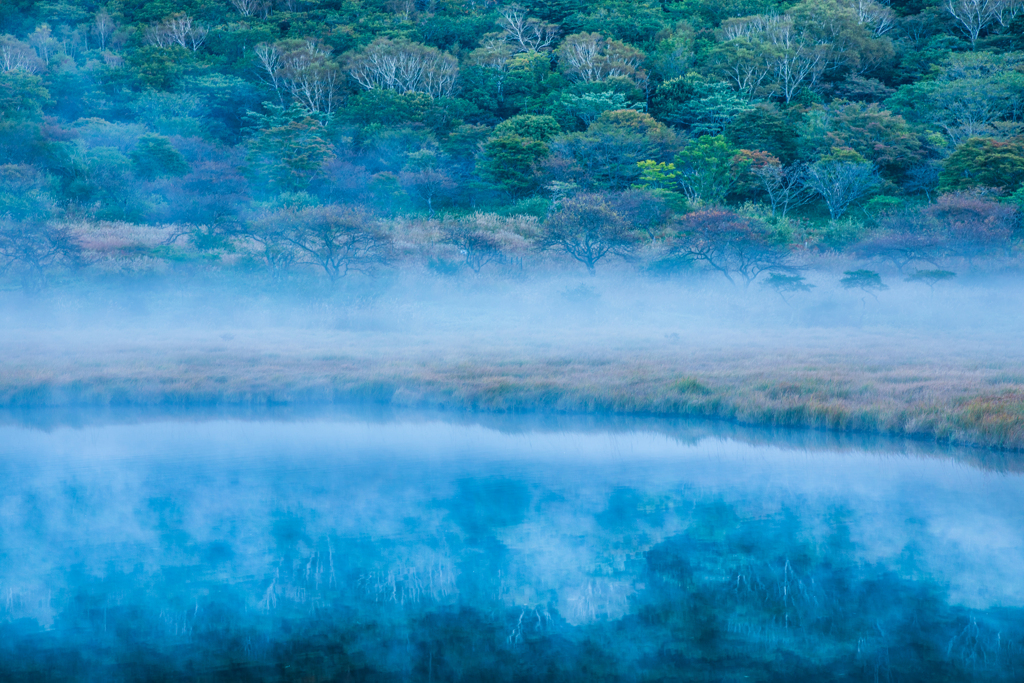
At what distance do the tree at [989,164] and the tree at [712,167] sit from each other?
447 inches

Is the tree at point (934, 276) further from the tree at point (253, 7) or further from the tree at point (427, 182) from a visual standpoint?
the tree at point (253, 7)

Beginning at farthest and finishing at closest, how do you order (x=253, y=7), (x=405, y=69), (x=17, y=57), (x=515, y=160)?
(x=253, y=7) → (x=17, y=57) → (x=405, y=69) → (x=515, y=160)

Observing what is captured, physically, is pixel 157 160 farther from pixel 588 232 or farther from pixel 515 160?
pixel 588 232

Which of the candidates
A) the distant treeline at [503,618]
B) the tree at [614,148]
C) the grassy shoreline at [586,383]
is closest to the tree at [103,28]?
the tree at [614,148]

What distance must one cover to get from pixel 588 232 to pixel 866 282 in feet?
38.3

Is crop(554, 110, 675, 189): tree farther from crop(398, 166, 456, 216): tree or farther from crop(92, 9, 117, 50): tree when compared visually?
crop(92, 9, 117, 50): tree

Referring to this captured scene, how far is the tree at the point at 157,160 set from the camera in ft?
177

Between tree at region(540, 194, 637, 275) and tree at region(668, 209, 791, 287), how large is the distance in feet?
9.14

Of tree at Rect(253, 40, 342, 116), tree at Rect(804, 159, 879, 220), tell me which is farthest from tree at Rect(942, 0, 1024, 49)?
tree at Rect(253, 40, 342, 116)

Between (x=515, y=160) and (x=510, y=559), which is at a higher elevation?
(x=515, y=160)

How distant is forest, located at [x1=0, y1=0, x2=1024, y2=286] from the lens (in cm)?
3647

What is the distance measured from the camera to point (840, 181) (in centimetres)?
4738

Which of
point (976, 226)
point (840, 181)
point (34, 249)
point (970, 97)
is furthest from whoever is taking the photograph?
point (970, 97)

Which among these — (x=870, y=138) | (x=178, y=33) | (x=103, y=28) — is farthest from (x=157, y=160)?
(x=870, y=138)
